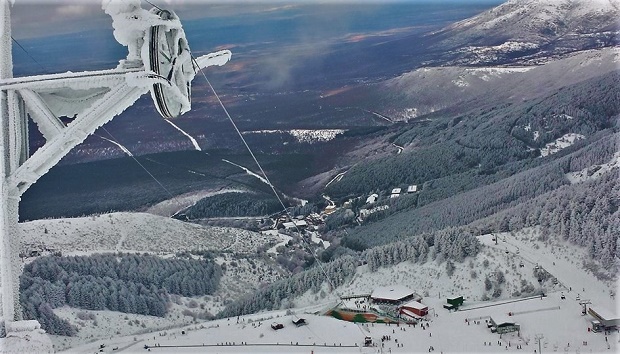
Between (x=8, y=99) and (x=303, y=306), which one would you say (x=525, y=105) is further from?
(x=8, y=99)

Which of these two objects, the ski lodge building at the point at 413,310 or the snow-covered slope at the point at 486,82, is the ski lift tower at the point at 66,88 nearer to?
the ski lodge building at the point at 413,310

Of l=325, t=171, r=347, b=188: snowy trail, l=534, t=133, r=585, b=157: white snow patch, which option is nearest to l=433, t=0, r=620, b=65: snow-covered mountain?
l=534, t=133, r=585, b=157: white snow patch

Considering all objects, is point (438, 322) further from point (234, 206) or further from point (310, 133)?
point (310, 133)

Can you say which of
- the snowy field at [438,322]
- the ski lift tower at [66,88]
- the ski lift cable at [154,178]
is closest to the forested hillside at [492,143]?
the ski lift cable at [154,178]

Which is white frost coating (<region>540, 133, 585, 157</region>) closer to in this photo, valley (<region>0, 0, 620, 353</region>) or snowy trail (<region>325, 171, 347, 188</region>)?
valley (<region>0, 0, 620, 353</region>)

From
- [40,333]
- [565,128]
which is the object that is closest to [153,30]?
[40,333]
